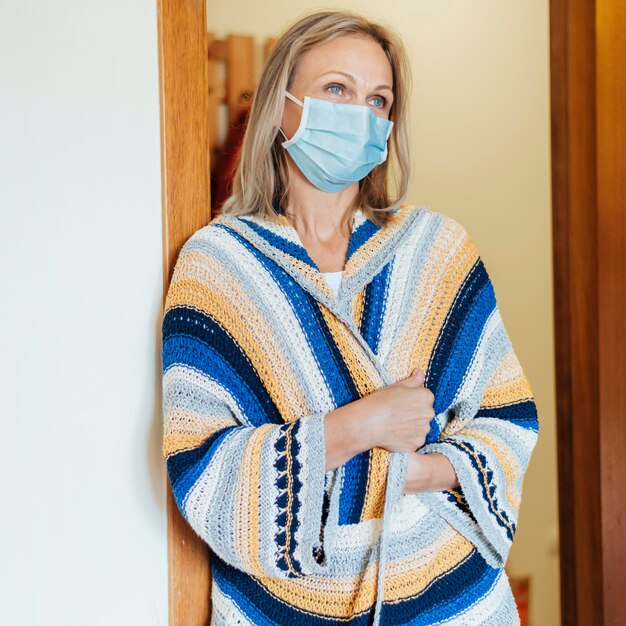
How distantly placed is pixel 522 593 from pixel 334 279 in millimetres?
A: 1584

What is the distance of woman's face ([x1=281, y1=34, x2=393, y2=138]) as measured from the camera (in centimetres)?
123

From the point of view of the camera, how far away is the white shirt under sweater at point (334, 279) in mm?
1197

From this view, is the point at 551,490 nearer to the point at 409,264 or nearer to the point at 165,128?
the point at 409,264

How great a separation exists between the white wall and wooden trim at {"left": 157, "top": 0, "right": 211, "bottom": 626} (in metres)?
0.02

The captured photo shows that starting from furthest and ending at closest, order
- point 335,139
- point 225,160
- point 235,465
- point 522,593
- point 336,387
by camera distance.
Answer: point 522,593 → point 225,160 → point 335,139 → point 336,387 → point 235,465

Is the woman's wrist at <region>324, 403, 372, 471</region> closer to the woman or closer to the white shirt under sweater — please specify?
the woman

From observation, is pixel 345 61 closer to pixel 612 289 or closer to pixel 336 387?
pixel 336 387

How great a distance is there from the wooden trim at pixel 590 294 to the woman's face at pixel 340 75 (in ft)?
2.45

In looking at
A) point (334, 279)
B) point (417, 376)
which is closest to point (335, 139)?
point (334, 279)

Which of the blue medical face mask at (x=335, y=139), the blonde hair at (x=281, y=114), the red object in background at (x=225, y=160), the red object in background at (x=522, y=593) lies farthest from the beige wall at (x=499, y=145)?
the blue medical face mask at (x=335, y=139)

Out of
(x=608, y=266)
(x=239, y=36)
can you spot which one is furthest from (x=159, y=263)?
(x=239, y=36)

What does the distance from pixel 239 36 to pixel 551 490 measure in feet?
5.42

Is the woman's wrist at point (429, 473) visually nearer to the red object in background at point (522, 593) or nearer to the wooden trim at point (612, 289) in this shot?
the wooden trim at point (612, 289)

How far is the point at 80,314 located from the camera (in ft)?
3.60
